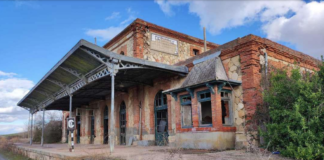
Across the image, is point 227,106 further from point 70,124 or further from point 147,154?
point 70,124

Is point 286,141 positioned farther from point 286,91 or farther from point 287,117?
point 286,91

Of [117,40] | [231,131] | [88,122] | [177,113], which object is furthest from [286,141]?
[88,122]

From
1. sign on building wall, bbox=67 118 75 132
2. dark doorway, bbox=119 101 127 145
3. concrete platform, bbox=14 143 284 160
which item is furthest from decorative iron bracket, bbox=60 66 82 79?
dark doorway, bbox=119 101 127 145

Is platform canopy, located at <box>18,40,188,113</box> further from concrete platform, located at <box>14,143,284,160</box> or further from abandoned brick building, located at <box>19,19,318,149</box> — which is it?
concrete platform, located at <box>14,143,284,160</box>

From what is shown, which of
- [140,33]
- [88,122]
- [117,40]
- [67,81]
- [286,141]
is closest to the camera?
[286,141]

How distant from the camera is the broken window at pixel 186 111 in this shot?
11.6 metres

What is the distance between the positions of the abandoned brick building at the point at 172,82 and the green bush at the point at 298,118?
1.67 meters

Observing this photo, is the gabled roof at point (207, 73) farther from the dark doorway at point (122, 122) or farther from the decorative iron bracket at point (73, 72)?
the dark doorway at point (122, 122)

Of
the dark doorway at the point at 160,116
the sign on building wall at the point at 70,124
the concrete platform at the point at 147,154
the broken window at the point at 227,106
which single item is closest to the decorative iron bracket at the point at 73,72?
the sign on building wall at the point at 70,124

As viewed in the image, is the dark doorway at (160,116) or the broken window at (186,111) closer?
the broken window at (186,111)

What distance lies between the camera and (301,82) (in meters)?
7.79

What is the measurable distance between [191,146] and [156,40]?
334 inches

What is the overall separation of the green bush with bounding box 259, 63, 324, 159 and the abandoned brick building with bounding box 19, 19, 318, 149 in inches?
65.9

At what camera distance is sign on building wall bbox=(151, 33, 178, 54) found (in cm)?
1717
